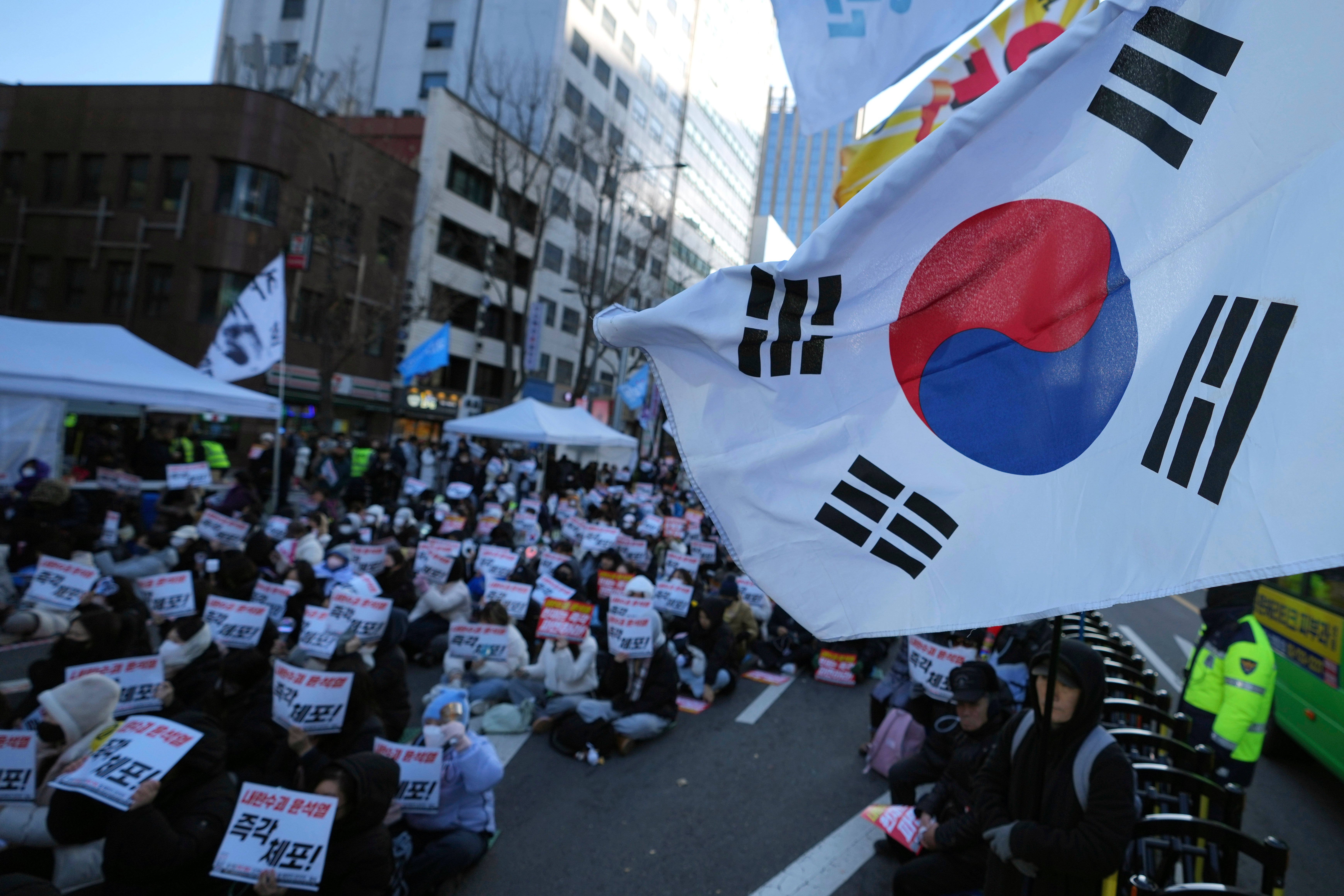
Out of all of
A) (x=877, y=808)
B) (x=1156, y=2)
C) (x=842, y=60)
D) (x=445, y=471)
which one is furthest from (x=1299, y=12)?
(x=445, y=471)

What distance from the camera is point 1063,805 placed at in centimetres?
312

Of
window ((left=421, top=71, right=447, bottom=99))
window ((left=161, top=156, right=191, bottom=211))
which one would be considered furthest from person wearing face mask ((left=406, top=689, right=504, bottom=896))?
window ((left=421, top=71, right=447, bottom=99))

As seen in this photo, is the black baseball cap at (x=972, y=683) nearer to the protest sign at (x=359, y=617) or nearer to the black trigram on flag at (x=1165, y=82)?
the black trigram on flag at (x=1165, y=82)

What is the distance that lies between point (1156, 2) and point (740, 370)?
1335 millimetres

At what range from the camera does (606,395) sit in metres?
Answer: 49.6

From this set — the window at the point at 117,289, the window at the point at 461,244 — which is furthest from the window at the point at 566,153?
the window at the point at 117,289

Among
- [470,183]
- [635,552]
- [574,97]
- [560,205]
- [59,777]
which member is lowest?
[59,777]

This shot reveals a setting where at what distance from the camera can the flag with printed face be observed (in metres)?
5.52

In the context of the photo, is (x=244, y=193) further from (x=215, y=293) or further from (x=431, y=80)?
(x=431, y=80)

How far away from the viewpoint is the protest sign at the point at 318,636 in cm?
599

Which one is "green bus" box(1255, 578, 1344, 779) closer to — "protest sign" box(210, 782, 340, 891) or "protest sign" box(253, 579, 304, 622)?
"protest sign" box(210, 782, 340, 891)

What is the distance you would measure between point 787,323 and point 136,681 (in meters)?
4.98

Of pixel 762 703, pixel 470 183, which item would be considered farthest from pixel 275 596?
pixel 470 183

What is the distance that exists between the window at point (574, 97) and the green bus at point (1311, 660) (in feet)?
131
